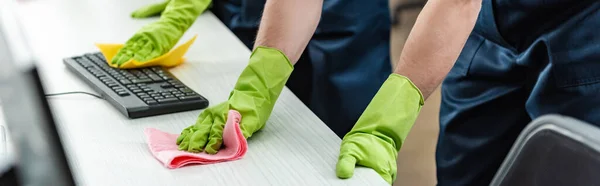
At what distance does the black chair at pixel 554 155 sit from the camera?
2.94 ft

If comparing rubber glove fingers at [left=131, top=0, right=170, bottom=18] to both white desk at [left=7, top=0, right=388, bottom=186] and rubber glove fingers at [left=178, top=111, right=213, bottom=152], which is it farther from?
rubber glove fingers at [left=178, top=111, right=213, bottom=152]

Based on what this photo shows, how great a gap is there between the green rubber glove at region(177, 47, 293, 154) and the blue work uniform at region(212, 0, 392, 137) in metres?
0.55

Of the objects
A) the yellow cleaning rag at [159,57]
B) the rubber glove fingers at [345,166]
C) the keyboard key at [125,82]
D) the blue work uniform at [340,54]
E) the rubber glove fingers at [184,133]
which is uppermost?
the rubber glove fingers at [345,166]

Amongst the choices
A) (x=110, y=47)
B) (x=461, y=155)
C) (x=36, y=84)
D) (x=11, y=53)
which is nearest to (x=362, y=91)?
(x=461, y=155)

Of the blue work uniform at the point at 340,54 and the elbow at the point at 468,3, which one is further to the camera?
the blue work uniform at the point at 340,54

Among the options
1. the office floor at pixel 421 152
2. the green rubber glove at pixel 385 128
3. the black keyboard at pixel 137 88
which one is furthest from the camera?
the office floor at pixel 421 152

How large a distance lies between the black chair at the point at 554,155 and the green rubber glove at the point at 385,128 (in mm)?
153

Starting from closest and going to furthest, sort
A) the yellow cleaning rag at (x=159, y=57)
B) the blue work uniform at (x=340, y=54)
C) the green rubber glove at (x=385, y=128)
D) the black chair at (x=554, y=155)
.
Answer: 1. the black chair at (x=554, y=155)
2. the green rubber glove at (x=385, y=128)
3. the yellow cleaning rag at (x=159, y=57)
4. the blue work uniform at (x=340, y=54)

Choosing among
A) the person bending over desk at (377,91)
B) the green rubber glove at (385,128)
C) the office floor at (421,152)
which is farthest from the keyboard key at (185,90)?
the office floor at (421,152)

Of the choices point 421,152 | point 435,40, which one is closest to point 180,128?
point 435,40

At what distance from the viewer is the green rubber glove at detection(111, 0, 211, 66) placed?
4.65 feet

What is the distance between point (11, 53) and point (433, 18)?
587mm

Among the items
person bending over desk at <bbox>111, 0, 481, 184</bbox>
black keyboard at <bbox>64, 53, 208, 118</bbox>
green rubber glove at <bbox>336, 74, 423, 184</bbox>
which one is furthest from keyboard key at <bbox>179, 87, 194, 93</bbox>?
green rubber glove at <bbox>336, 74, 423, 184</bbox>

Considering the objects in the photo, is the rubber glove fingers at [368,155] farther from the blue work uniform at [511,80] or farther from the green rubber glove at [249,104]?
the blue work uniform at [511,80]
